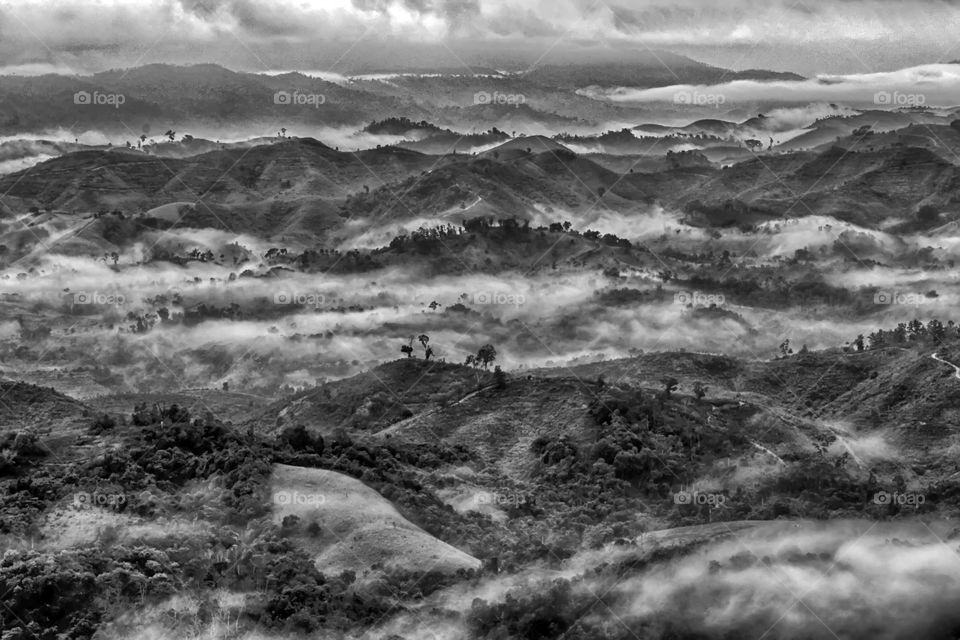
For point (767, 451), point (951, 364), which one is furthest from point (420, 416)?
point (951, 364)

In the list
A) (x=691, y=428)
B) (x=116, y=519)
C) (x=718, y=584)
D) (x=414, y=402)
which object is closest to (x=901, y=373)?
(x=691, y=428)

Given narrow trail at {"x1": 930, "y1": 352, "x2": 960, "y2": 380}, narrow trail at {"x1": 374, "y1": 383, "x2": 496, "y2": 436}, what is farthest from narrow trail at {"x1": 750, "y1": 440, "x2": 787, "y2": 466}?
narrow trail at {"x1": 374, "y1": 383, "x2": 496, "y2": 436}

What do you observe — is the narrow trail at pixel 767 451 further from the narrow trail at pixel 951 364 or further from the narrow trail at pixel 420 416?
the narrow trail at pixel 420 416

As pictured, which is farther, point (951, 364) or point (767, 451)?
point (951, 364)

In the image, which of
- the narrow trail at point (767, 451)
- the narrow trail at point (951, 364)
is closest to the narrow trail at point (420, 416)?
the narrow trail at point (767, 451)

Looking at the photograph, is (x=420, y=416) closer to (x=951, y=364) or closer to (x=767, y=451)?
(x=767, y=451)

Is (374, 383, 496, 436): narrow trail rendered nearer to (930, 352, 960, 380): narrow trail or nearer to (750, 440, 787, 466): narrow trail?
(750, 440, 787, 466): narrow trail

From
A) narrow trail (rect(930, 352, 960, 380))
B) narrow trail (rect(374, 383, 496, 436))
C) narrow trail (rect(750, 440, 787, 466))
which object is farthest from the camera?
narrow trail (rect(930, 352, 960, 380))

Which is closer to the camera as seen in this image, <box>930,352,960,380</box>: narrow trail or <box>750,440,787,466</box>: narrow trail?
<box>750,440,787,466</box>: narrow trail

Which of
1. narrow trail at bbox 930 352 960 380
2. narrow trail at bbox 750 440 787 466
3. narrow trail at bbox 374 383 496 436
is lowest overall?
narrow trail at bbox 750 440 787 466

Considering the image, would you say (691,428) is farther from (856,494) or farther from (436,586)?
(436,586)

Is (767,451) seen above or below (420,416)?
below

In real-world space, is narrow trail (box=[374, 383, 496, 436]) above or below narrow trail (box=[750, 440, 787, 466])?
above
